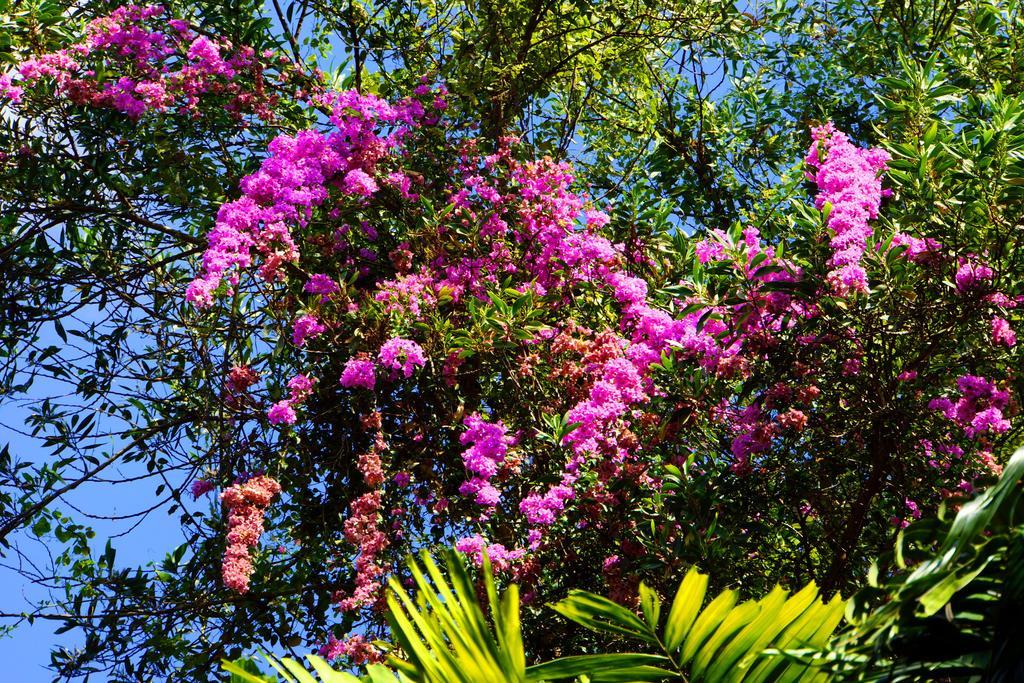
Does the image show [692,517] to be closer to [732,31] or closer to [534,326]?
[534,326]

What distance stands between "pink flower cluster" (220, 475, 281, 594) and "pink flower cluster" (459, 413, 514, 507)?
788mm

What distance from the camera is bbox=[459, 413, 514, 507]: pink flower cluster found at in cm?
438

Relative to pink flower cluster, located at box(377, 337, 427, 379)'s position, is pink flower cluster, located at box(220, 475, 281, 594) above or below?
below

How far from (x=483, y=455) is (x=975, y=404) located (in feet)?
6.29

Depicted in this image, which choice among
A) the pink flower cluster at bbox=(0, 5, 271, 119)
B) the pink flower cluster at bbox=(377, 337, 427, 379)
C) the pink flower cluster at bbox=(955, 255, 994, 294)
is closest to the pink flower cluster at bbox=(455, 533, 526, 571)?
the pink flower cluster at bbox=(377, 337, 427, 379)

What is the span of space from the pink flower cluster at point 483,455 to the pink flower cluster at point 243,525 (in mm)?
788

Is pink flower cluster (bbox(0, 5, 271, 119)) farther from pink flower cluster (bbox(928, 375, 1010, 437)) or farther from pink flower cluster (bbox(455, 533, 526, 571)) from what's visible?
pink flower cluster (bbox(928, 375, 1010, 437))

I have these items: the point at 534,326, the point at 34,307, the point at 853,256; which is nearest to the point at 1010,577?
the point at 853,256

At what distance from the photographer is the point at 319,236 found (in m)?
5.29

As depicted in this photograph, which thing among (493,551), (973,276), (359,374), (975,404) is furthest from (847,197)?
(359,374)

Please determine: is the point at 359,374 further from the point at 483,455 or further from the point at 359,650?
the point at 359,650

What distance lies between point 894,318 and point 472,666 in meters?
2.16

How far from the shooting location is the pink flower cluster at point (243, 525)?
3.99m

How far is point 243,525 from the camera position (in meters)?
4.16
